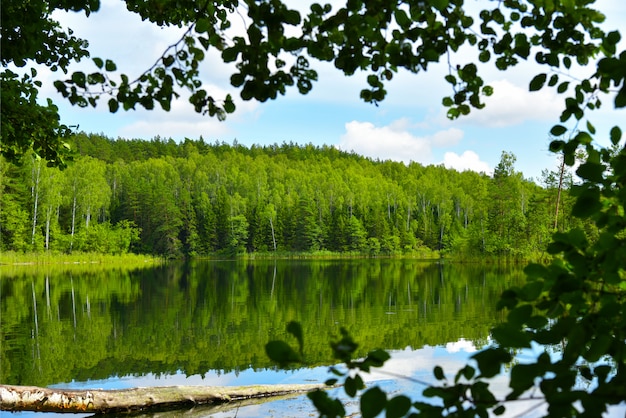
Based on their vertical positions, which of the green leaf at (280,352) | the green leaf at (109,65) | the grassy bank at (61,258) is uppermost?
the green leaf at (109,65)

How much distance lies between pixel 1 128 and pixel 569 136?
445 cm

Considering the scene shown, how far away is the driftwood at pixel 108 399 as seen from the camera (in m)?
6.62

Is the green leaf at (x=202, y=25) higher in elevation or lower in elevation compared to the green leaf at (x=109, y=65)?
higher

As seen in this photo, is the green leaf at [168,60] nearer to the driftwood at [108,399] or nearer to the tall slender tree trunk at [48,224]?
the driftwood at [108,399]

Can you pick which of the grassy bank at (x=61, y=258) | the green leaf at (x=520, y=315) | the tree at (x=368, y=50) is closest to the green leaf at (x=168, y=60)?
the tree at (x=368, y=50)

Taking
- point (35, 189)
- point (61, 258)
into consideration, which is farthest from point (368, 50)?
point (35, 189)

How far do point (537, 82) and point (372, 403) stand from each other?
1.24 metres

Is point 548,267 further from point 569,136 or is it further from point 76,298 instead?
point 76,298

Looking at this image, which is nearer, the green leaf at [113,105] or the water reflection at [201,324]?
the green leaf at [113,105]

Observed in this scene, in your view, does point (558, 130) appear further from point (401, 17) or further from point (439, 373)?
point (439, 373)

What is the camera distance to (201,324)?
51.0ft

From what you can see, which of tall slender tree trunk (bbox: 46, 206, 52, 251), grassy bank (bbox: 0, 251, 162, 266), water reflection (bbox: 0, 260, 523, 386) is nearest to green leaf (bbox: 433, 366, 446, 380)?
water reflection (bbox: 0, 260, 523, 386)

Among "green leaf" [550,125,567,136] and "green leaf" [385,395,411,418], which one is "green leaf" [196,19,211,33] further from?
"green leaf" [385,395,411,418]

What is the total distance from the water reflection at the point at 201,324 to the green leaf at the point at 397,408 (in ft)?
12.8
